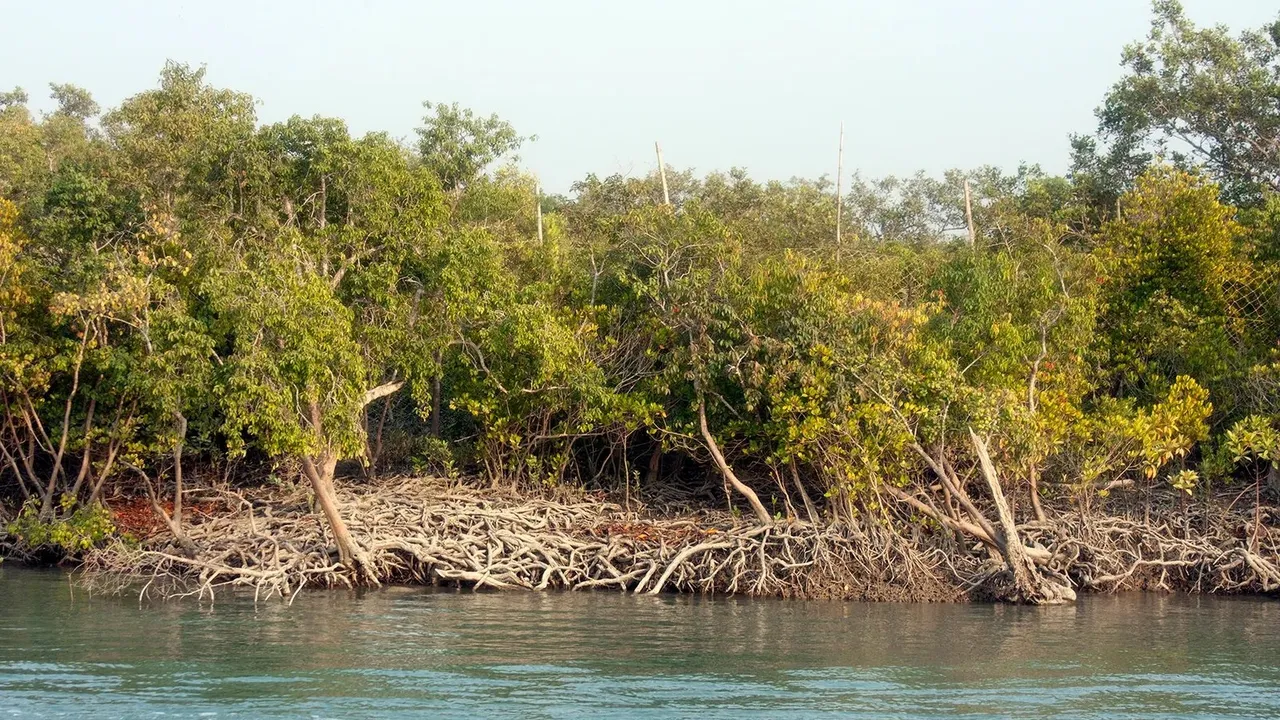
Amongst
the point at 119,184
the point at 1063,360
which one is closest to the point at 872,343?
the point at 1063,360

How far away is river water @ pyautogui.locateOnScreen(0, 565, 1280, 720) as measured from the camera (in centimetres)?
1074

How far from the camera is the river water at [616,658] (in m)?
10.7

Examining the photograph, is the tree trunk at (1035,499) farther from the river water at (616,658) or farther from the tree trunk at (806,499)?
the tree trunk at (806,499)

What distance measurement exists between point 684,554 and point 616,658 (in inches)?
211

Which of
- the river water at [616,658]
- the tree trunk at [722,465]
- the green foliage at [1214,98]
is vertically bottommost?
the river water at [616,658]

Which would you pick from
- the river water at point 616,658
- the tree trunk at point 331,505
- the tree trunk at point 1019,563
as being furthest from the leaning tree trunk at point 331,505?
the tree trunk at point 1019,563

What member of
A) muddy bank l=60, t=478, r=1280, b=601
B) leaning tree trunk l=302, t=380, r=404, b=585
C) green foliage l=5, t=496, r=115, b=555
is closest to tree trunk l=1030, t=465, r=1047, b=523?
muddy bank l=60, t=478, r=1280, b=601

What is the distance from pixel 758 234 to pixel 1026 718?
12538 mm

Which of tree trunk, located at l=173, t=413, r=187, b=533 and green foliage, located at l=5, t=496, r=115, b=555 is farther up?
tree trunk, located at l=173, t=413, r=187, b=533

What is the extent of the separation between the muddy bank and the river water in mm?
708

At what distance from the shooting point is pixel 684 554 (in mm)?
18000

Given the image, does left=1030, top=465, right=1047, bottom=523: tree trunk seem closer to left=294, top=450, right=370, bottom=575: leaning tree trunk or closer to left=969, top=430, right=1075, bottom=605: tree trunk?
left=969, top=430, right=1075, bottom=605: tree trunk

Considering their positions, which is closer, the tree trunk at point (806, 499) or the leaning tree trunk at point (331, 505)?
the leaning tree trunk at point (331, 505)

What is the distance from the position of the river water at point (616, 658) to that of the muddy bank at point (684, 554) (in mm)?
708
